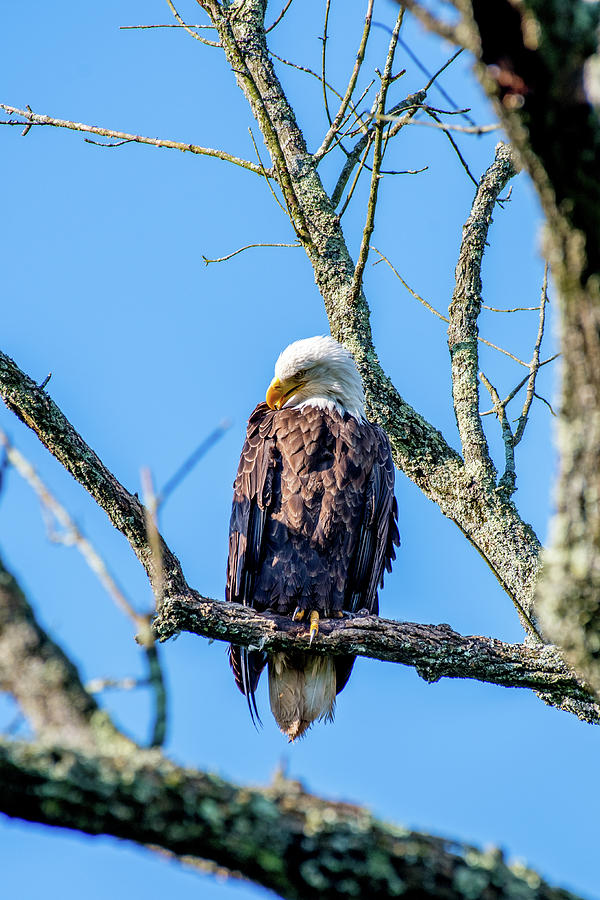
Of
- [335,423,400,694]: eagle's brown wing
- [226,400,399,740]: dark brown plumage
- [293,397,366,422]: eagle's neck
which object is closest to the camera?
[226,400,399,740]: dark brown plumage

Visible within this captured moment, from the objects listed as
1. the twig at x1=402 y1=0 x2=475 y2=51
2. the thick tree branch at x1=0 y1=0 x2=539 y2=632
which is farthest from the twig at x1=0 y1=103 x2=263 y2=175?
the twig at x1=402 y1=0 x2=475 y2=51

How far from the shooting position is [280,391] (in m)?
5.17

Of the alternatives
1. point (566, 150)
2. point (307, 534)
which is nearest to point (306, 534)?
point (307, 534)

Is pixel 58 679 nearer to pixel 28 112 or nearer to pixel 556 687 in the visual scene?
pixel 556 687

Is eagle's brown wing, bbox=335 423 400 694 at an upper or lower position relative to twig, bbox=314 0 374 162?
lower

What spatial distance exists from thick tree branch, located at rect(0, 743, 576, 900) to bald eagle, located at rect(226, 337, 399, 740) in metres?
3.05

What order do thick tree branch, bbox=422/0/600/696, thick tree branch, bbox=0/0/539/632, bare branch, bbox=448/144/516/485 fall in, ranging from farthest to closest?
bare branch, bbox=448/144/516/485
thick tree branch, bbox=0/0/539/632
thick tree branch, bbox=422/0/600/696

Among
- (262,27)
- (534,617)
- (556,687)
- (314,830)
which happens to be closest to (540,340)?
(534,617)

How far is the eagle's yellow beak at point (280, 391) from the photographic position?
515 cm

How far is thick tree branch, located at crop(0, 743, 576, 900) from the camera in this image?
1248mm

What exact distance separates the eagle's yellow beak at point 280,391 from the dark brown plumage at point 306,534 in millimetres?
348

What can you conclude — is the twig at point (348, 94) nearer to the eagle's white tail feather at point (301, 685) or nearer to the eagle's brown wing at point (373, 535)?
the eagle's brown wing at point (373, 535)

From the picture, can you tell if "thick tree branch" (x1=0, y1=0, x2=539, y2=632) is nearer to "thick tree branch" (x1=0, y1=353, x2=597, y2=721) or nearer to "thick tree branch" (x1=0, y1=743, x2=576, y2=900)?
"thick tree branch" (x1=0, y1=353, x2=597, y2=721)

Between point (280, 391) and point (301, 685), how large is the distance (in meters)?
1.64
